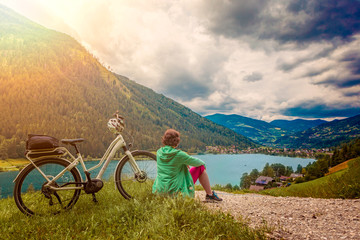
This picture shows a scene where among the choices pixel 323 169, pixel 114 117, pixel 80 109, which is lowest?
pixel 323 169

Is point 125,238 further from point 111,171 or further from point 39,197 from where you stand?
point 111,171

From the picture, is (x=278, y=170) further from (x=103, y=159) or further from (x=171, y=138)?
(x=103, y=159)

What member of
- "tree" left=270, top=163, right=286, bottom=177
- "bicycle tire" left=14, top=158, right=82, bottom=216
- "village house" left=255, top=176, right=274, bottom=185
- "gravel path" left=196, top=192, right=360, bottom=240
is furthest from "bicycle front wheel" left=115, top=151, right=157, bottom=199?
"tree" left=270, top=163, right=286, bottom=177

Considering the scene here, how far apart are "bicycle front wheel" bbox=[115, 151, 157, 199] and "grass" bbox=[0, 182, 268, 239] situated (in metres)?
0.73

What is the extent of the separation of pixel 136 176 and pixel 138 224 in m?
1.93

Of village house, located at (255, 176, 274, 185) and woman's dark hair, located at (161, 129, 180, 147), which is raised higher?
woman's dark hair, located at (161, 129, 180, 147)

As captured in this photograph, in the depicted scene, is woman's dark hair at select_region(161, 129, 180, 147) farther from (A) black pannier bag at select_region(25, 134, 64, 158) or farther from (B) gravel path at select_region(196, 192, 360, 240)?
(A) black pannier bag at select_region(25, 134, 64, 158)

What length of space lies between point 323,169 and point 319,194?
4503 centimetres

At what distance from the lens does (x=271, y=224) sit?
149 inches

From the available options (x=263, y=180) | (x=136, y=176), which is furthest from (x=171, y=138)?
(x=263, y=180)

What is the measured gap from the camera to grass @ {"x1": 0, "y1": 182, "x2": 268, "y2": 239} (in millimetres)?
3137

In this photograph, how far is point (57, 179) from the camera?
4805 mm

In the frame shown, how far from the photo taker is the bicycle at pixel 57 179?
183 inches

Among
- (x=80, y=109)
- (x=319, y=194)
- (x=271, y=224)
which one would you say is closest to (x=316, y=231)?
(x=271, y=224)
